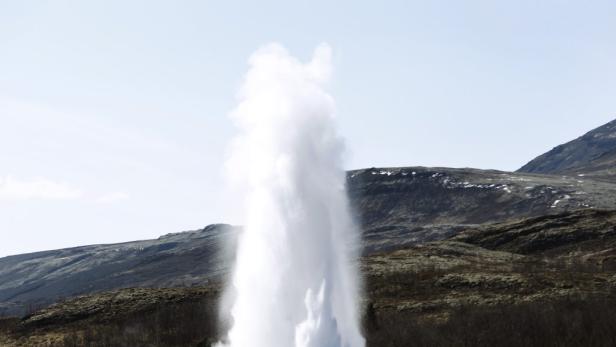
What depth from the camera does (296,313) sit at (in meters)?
34.0

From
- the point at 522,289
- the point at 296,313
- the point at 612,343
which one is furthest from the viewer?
the point at 522,289

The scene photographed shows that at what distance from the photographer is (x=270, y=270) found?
35.2 m

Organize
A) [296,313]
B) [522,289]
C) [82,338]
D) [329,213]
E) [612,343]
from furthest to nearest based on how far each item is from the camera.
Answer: [522,289], [82,338], [612,343], [329,213], [296,313]

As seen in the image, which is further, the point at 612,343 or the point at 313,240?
the point at 612,343

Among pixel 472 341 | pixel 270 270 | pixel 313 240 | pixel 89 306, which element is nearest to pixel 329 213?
pixel 313 240

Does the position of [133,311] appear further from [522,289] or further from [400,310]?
[522,289]

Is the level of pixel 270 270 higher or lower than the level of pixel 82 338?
higher

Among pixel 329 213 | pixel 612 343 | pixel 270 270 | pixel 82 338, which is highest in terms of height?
pixel 329 213

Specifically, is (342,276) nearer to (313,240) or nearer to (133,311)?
(313,240)

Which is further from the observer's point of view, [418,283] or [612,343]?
[418,283]

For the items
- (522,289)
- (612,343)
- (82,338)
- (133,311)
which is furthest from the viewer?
(133,311)

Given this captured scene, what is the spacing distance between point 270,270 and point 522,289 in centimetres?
4556

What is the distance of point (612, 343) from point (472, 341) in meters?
10.8

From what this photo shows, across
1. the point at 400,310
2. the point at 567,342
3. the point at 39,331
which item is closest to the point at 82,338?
the point at 39,331
